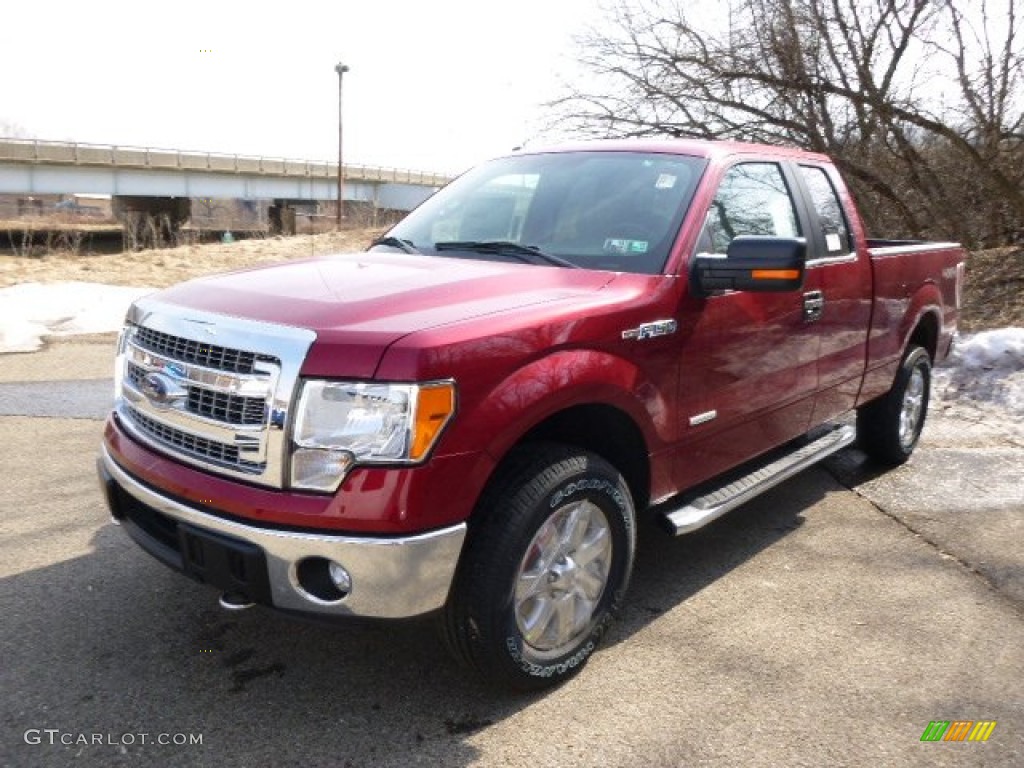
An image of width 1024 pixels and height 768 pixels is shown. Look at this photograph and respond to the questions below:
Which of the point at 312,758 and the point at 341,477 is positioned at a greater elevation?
the point at 341,477

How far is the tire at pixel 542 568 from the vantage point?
2602mm

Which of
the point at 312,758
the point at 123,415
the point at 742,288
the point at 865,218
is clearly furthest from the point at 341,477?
the point at 865,218

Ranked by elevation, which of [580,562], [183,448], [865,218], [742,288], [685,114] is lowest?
[580,562]

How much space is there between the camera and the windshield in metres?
3.39

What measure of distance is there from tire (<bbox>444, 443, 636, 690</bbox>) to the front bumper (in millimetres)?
161

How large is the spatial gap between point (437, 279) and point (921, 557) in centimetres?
278

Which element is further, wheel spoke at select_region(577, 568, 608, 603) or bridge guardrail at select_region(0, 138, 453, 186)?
bridge guardrail at select_region(0, 138, 453, 186)

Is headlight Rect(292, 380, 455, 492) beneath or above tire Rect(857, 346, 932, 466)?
above

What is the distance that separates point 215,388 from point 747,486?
90.3 inches

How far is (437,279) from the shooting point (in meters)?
3.02

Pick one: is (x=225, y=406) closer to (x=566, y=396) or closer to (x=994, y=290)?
(x=566, y=396)

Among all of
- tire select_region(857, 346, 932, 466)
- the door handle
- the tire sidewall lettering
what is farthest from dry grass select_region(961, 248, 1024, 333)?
the tire sidewall lettering

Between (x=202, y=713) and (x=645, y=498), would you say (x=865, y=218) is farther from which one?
(x=202, y=713)

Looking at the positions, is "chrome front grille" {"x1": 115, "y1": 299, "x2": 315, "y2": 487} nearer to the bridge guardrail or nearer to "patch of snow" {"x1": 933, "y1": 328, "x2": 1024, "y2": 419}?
"patch of snow" {"x1": 933, "y1": 328, "x2": 1024, "y2": 419}
